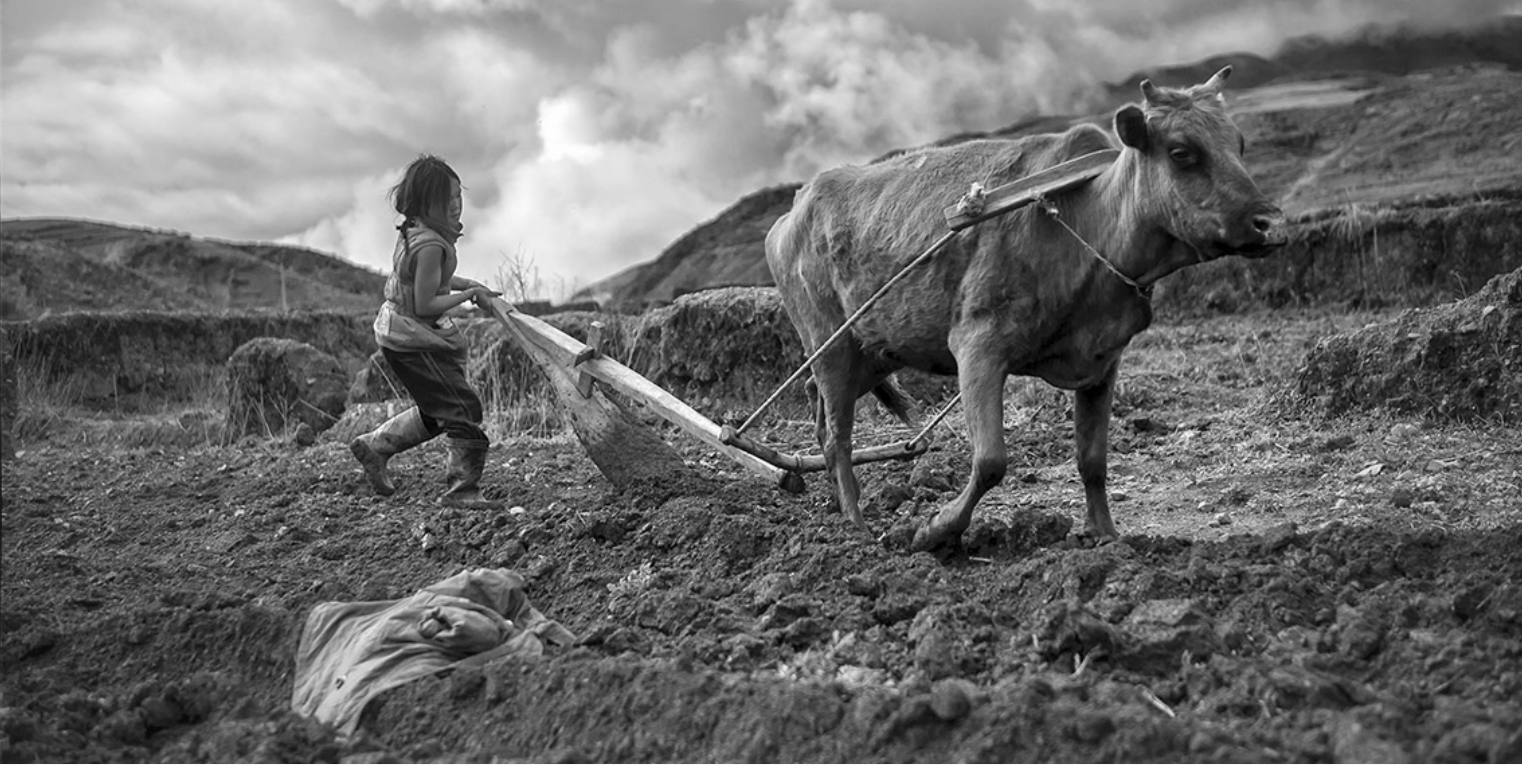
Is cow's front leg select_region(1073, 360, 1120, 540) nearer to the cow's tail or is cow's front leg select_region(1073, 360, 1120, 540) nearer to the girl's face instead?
the cow's tail

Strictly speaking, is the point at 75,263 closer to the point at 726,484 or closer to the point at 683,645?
the point at 726,484

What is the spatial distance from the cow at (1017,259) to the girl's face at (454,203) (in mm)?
1977

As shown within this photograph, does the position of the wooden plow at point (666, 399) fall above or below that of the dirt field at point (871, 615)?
above

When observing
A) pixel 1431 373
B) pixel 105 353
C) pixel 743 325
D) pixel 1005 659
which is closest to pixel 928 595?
pixel 1005 659

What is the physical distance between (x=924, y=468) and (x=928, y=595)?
261 centimetres

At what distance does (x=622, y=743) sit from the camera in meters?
3.87

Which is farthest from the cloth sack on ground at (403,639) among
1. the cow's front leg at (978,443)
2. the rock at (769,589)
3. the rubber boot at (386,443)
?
the rubber boot at (386,443)

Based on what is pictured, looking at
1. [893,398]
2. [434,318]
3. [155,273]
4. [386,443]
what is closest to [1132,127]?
[893,398]

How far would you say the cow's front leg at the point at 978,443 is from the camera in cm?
549

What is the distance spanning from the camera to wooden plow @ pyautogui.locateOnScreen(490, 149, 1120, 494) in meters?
5.68

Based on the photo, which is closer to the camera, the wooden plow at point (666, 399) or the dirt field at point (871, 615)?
the dirt field at point (871, 615)

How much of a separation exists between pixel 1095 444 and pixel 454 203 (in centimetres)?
374

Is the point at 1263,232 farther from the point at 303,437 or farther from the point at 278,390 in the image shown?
the point at 278,390

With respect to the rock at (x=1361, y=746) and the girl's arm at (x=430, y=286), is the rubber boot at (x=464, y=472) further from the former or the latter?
the rock at (x=1361, y=746)
